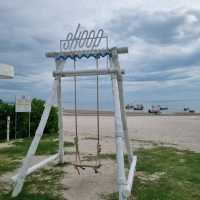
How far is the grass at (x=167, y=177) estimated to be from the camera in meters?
4.50

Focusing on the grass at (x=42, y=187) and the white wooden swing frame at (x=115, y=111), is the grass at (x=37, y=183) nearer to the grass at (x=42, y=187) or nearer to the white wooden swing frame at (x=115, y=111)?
the grass at (x=42, y=187)

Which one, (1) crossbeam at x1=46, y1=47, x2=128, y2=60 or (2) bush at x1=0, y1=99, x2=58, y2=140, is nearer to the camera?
(1) crossbeam at x1=46, y1=47, x2=128, y2=60

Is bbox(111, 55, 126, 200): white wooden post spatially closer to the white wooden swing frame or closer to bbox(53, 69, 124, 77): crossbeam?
the white wooden swing frame

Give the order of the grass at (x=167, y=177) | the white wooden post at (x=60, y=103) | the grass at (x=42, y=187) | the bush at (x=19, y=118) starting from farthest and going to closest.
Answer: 1. the bush at (x=19, y=118)
2. the white wooden post at (x=60, y=103)
3. the grass at (x=167, y=177)
4. the grass at (x=42, y=187)

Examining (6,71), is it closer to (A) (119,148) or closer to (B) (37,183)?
(B) (37,183)

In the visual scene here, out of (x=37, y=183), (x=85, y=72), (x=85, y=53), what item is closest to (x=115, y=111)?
(x=85, y=72)

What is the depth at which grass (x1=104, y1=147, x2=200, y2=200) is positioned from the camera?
177 inches

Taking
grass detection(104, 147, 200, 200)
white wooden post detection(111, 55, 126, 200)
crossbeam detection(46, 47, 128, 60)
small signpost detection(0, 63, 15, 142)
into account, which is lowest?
grass detection(104, 147, 200, 200)

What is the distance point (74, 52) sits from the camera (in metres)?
5.20

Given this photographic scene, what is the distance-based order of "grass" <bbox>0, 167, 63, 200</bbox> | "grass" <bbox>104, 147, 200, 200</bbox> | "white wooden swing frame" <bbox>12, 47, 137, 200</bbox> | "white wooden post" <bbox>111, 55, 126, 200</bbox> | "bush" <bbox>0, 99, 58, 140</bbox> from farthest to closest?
1. "bush" <bbox>0, 99, 58, 140</bbox>
2. "grass" <bbox>104, 147, 200, 200</bbox>
3. "grass" <bbox>0, 167, 63, 200</bbox>
4. "white wooden swing frame" <bbox>12, 47, 137, 200</bbox>
5. "white wooden post" <bbox>111, 55, 126, 200</bbox>

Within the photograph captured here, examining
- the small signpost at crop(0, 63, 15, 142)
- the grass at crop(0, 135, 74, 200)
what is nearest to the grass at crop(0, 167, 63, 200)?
the grass at crop(0, 135, 74, 200)

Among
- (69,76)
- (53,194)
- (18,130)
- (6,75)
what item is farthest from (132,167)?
(18,130)

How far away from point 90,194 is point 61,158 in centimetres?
216

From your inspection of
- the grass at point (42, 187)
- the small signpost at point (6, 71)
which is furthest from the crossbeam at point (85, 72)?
the small signpost at point (6, 71)
